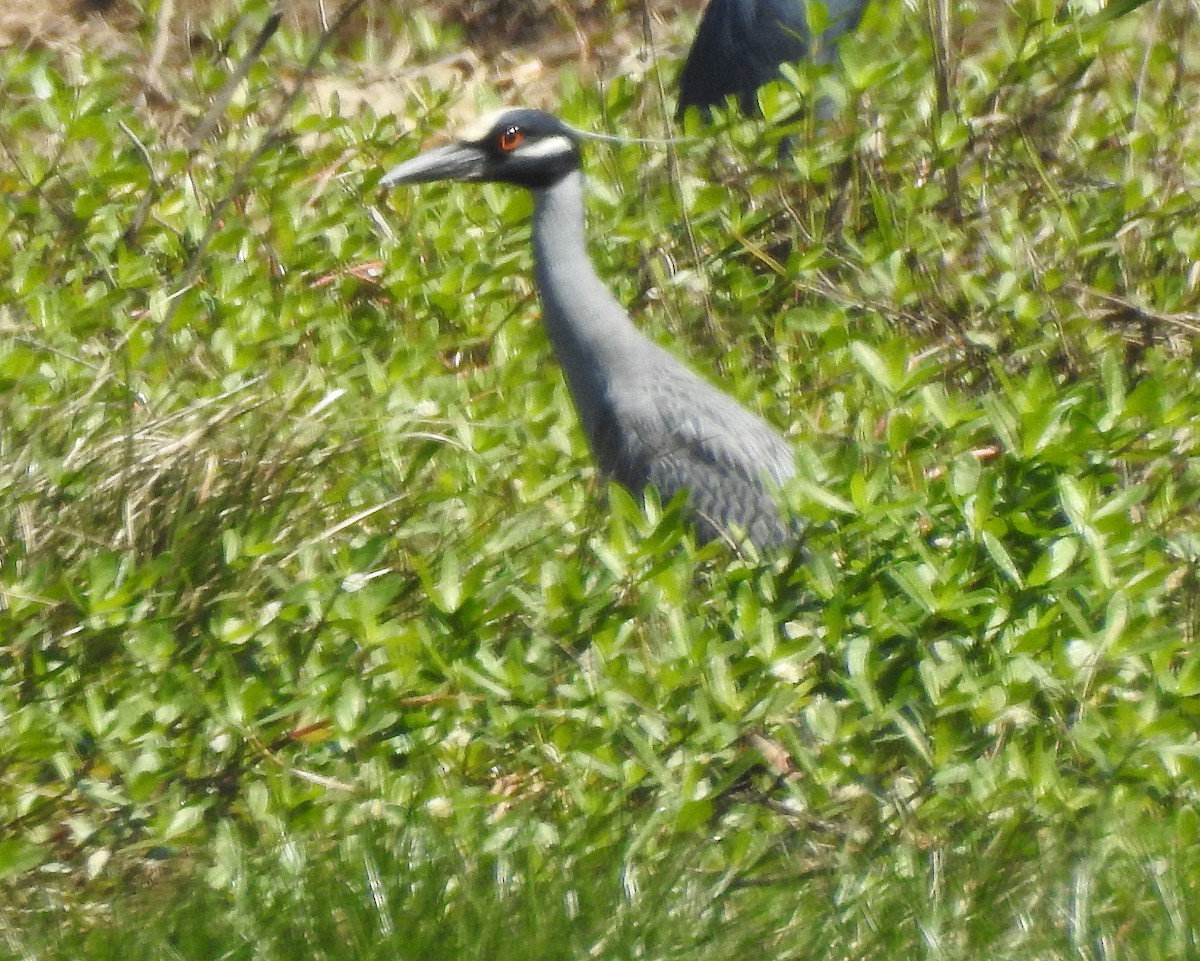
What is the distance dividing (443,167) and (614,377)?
0.69 m

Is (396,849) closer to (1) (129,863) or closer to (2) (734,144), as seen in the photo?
(1) (129,863)

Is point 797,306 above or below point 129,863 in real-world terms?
below

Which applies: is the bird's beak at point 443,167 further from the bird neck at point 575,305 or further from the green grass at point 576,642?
the green grass at point 576,642

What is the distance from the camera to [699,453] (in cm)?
405

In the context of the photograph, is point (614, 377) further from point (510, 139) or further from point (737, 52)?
point (737, 52)

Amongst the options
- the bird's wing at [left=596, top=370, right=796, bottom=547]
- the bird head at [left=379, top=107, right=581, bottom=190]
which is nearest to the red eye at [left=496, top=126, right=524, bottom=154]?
the bird head at [left=379, top=107, right=581, bottom=190]

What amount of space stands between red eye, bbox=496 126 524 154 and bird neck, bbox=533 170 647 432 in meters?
0.14

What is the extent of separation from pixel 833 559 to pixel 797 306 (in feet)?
5.91

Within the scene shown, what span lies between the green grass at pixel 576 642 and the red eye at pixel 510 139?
548mm

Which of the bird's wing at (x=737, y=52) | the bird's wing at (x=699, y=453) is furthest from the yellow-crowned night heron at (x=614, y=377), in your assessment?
the bird's wing at (x=737, y=52)

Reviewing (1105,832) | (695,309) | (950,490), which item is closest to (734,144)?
(695,309)

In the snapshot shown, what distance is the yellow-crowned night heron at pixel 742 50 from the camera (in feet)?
19.5

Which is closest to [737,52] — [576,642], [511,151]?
[511,151]

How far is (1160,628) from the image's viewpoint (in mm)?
3186
